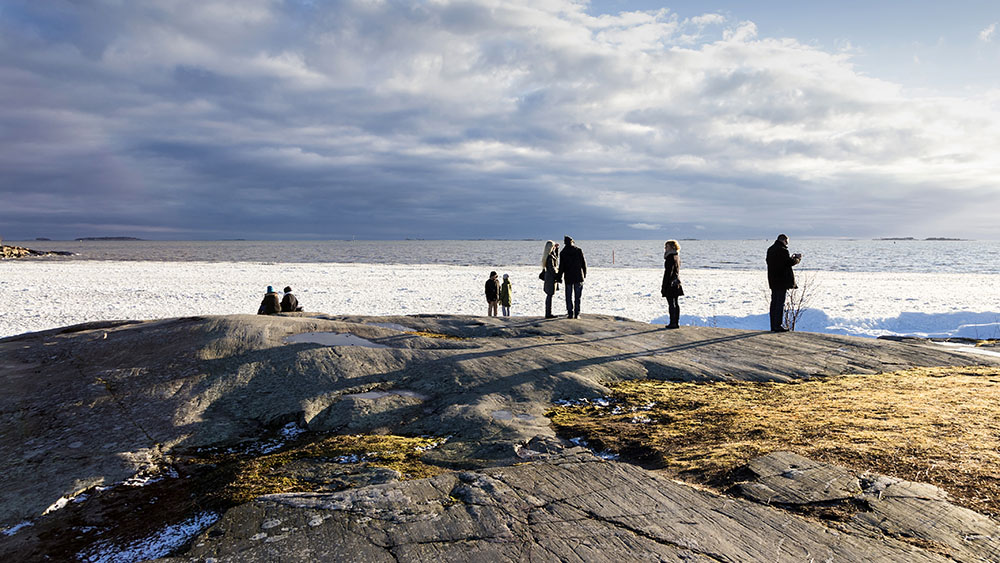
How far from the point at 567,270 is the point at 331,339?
18.3ft

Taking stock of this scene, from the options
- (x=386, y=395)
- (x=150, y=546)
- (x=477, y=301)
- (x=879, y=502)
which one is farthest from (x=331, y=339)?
(x=477, y=301)

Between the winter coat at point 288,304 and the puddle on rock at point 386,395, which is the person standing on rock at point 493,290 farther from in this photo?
the puddle on rock at point 386,395

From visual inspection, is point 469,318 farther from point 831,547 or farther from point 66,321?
point 66,321

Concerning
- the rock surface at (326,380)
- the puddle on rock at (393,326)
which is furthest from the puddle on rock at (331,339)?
the puddle on rock at (393,326)

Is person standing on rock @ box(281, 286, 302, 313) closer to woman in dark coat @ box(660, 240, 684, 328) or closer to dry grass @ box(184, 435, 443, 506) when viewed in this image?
dry grass @ box(184, 435, 443, 506)

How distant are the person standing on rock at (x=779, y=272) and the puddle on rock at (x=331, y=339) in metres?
8.11

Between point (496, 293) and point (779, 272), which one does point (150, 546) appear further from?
point (496, 293)

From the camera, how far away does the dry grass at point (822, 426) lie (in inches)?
156

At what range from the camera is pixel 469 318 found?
11000mm

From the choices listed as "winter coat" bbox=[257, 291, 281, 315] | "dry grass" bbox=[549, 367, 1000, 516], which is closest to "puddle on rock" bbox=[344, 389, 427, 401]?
"dry grass" bbox=[549, 367, 1000, 516]

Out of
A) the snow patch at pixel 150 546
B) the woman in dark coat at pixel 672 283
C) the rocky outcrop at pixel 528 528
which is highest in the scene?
the woman in dark coat at pixel 672 283

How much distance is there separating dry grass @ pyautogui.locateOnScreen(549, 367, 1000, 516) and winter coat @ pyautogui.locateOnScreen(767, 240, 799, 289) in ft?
11.9

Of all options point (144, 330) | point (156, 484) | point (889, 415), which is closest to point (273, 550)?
point (156, 484)

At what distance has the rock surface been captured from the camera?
179 inches
